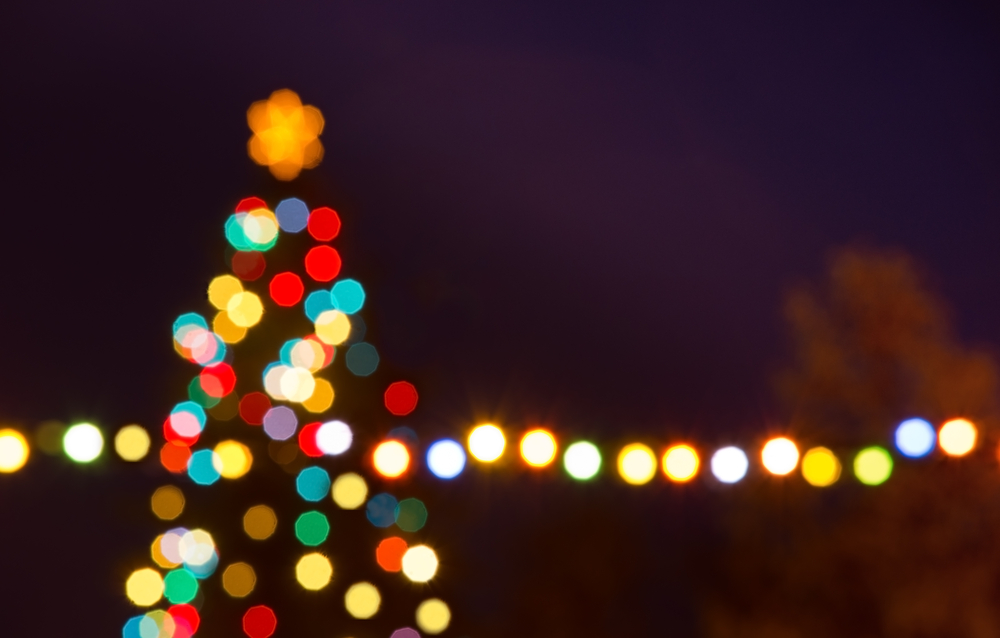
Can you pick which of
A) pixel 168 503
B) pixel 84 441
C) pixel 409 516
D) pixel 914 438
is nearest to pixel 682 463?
pixel 914 438

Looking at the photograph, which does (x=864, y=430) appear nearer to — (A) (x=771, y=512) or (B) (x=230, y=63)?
(A) (x=771, y=512)

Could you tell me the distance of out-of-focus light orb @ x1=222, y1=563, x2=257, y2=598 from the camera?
178 inches

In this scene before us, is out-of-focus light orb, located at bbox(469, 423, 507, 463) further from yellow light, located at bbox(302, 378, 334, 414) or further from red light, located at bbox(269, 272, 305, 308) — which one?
red light, located at bbox(269, 272, 305, 308)

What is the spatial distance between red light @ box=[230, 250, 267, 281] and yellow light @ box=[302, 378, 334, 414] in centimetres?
67

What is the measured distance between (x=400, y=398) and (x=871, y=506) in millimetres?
3244

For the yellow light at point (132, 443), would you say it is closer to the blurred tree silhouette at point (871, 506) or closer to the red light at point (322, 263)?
the red light at point (322, 263)

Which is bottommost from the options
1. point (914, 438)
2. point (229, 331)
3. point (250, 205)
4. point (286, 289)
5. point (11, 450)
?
point (11, 450)

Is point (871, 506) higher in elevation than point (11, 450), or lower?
higher

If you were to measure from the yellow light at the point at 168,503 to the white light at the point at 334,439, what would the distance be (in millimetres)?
1657

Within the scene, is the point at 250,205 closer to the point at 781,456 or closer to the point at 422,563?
the point at 422,563

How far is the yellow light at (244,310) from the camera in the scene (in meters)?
4.47

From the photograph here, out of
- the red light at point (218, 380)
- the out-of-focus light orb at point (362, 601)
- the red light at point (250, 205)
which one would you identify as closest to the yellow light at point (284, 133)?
the red light at point (250, 205)

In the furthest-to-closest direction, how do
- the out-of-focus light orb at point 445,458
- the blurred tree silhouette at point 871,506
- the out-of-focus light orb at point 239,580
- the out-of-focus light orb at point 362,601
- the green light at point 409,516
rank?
the blurred tree silhouette at point 871,506
the green light at point 409,516
the out-of-focus light orb at point 362,601
the out-of-focus light orb at point 239,580
the out-of-focus light orb at point 445,458

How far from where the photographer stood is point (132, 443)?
3738 millimetres
